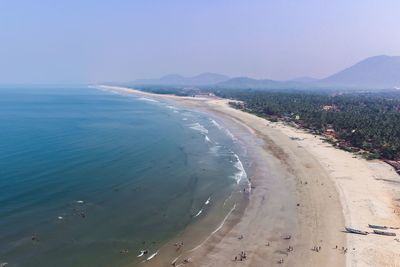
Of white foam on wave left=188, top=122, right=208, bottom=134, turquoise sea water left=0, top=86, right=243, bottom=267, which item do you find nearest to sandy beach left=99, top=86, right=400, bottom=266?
turquoise sea water left=0, top=86, right=243, bottom=267

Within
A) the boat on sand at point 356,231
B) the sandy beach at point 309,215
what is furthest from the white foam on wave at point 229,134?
the boat on sand at point 356,231

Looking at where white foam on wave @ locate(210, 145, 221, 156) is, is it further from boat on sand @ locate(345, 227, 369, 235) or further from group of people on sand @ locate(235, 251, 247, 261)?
group of people on sand @ locate(235, 251, 247, 261)

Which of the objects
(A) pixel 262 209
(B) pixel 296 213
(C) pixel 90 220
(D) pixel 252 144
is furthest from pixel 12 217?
(D) pixel 252 144

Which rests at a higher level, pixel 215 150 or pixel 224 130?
pixel 215 150

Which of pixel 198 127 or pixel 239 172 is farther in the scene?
pixel 198 127

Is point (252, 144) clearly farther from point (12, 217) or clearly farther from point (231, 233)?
point (12, 217)

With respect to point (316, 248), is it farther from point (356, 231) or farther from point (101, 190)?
point (101, 190)

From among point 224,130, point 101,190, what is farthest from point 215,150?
point 101,190
